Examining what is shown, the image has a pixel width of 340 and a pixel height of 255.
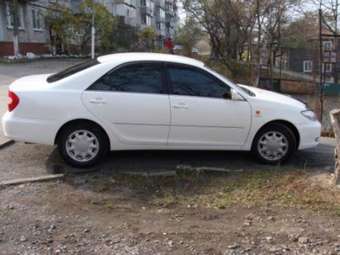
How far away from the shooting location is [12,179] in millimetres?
5770

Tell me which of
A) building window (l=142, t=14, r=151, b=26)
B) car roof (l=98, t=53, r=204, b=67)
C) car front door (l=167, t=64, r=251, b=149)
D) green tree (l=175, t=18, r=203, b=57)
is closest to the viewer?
car front door (l=167, t=64, r=251, b=149)

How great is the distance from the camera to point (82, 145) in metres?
6.20

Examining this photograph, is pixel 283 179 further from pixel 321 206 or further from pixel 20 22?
pixel 20 22

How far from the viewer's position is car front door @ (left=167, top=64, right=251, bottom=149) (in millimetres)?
6312

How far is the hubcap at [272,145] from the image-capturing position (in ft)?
21.8

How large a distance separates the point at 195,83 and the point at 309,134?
1873 millimetres

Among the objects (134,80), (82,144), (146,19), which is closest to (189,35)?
(134,80)

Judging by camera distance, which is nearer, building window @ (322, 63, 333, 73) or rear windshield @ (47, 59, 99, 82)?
rear windshield @ (47, 59, 99, 82)

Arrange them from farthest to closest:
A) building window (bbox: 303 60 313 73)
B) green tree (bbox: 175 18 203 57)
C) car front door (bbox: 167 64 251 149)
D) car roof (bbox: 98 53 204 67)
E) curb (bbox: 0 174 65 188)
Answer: building window (bbox: 303 60 313 73)
green tree (bbox: 175 18 203 57)
car roof (bbox: 98 53 204 67)
car front door (bbox: 167 64 251 149)
curb (bbox: 0 174 65 188)

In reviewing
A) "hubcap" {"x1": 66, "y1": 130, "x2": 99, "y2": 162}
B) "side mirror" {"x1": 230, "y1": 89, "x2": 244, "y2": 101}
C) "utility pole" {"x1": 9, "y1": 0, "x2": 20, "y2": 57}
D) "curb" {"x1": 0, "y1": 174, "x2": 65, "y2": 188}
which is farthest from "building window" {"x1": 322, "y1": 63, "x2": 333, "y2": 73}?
"utility pole" {"x1": 9, "y1": 0, "x2": 20, "y2": 57}

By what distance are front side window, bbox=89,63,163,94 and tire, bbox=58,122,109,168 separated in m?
0.57

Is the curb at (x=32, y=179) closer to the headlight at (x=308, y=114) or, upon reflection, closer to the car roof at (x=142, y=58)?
the car roof at (x=142, y=58)

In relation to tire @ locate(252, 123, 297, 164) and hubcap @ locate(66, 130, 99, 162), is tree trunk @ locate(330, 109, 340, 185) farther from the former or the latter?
hubcap @ locate(66, 130, 99, 162)

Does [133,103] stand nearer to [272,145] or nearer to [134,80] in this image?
[134,80]
